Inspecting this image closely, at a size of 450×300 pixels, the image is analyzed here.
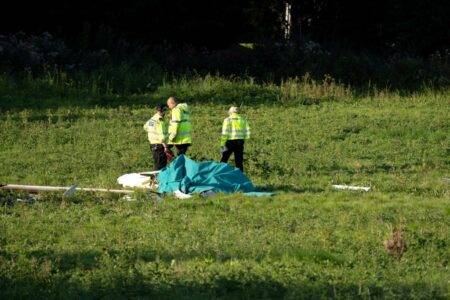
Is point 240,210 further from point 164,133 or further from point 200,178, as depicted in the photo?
point 164,133

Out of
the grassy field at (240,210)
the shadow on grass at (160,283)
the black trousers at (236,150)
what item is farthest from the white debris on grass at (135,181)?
the shadow on grass at (160,283)

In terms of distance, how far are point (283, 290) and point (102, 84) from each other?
863 inches

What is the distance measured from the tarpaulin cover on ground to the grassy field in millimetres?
691

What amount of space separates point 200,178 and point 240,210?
2.24 metres

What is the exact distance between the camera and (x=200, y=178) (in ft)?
53.8

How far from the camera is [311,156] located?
20797 mm

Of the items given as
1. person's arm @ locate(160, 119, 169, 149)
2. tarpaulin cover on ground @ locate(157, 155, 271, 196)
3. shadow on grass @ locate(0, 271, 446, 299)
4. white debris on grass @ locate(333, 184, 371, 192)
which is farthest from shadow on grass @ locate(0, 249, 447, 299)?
person's arm @ locate(160, 119, 169, 149)

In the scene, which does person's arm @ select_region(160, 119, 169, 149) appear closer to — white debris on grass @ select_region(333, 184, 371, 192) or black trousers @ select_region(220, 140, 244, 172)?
black trousers @ select_region(220, 140, 244, 172)

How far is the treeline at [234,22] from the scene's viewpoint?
40500 millimetres

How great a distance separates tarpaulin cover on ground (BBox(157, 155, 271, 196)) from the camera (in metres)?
16.2

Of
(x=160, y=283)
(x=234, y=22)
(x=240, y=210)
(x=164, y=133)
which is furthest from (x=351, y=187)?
(x=234, y=22)

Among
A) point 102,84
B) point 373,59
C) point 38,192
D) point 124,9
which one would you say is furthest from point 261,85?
point 38,192

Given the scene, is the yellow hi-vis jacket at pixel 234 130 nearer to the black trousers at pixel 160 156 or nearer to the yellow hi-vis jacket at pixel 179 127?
the yellow hi-vis jacket at pixel 179 127

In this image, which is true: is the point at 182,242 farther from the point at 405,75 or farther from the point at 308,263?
the point at 405,75
